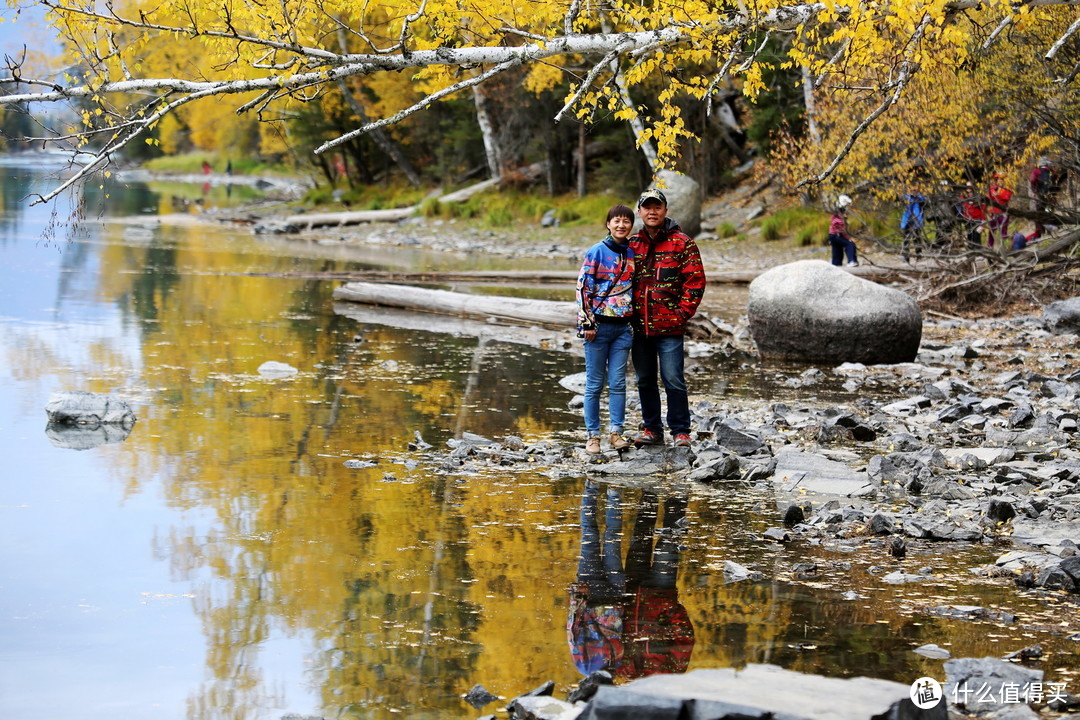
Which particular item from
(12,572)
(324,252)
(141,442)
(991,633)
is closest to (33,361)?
(141,442)

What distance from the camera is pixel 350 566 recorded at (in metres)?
6.70

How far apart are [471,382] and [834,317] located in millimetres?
4465

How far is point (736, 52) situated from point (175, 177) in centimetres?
8545

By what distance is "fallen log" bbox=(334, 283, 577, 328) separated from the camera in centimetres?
1783

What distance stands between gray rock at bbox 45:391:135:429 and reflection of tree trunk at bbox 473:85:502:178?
101 feet

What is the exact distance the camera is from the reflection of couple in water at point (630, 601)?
17.5 feet

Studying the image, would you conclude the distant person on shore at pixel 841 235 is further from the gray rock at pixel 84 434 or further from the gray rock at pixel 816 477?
the gray rock at pixel 84 434

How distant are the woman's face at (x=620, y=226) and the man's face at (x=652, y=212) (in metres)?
0.12

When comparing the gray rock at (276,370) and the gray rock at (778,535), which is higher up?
the gray rock at (276,370)

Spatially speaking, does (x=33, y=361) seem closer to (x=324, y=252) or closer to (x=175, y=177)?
(x=324, y=252)

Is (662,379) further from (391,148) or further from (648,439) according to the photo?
(391,148)

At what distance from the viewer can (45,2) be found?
9.78 metres

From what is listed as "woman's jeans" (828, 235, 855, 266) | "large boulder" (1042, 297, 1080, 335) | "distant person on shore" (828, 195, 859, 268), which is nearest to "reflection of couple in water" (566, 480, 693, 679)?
"large boulder" (1042, 297, 1080, 335)

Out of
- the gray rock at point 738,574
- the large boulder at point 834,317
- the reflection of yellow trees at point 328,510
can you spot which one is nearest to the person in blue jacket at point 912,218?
the large boulder at point 834,317
